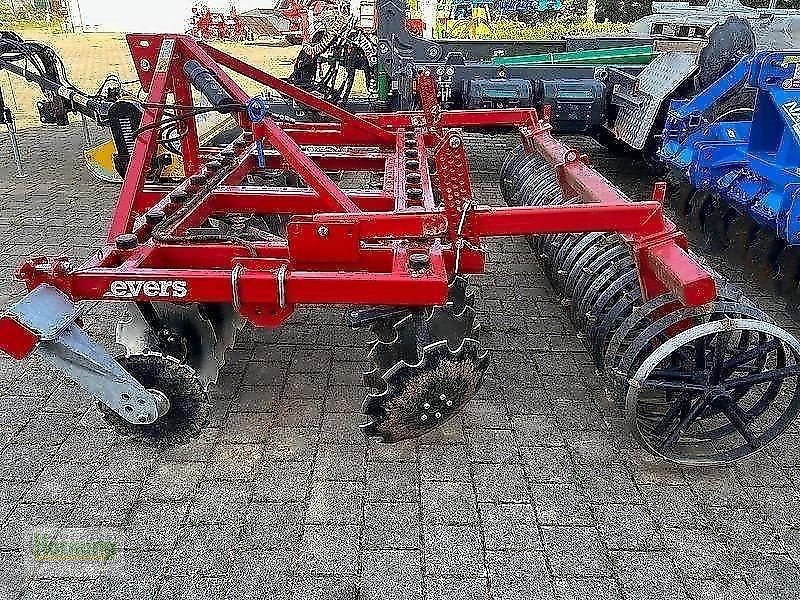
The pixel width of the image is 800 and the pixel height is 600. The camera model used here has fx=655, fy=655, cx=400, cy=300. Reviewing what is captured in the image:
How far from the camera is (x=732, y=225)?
5.28 m

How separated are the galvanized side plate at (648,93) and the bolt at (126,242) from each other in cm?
418

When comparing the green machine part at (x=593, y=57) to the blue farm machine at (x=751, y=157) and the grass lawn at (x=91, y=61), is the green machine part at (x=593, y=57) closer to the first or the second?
the blue farm machine at (x=751, y=157)

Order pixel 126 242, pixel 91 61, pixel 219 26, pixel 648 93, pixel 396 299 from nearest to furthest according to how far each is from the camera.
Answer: pixel 396 299 → pixel 126 242 → pixel 648 93 → pixel 91 61 → pixel 219 26

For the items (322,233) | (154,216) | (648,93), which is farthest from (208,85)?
(648,93)

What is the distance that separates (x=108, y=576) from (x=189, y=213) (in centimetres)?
149

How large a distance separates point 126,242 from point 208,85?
3.83ft

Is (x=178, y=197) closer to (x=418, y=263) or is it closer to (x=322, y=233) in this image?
(x=322, y=233)

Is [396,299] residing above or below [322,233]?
below

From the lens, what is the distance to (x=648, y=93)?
534 centimetres

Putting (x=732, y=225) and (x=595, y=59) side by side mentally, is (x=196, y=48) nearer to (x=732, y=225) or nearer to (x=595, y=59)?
(x=732, y=225)

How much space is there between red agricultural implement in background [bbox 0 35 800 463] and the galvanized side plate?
91.5 inches

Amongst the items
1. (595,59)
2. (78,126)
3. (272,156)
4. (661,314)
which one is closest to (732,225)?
(595,59)

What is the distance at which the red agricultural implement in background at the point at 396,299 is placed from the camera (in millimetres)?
2322

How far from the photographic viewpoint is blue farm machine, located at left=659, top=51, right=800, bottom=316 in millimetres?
3705
